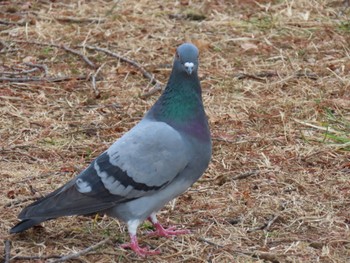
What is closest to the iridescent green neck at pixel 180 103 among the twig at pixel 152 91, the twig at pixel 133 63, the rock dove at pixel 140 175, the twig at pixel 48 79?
the rock dove at pixel 140 175

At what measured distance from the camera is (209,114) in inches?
256

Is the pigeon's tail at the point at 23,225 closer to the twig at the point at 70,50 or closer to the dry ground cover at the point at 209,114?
the dry ground cover at the point at 209,114

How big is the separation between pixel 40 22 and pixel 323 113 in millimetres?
3143

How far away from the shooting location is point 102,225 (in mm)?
4832

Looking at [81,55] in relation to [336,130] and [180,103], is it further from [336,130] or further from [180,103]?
[180,103]

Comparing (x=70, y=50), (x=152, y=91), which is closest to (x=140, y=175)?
(x=152, y=91)

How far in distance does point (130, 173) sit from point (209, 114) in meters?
2.16

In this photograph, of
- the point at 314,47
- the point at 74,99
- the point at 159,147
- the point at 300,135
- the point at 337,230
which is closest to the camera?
the point at 159,147

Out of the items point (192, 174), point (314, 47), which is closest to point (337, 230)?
point (192, 174)

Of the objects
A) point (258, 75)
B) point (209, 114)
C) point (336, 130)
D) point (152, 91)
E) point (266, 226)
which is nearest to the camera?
point (266, 226)

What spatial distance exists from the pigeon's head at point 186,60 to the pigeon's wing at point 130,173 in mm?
316

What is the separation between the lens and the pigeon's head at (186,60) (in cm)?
452

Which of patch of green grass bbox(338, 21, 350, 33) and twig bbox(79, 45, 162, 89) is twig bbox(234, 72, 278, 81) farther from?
patch of green grass bbox(338, 21, 350, 33)

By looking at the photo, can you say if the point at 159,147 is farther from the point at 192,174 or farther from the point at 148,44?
the point at 148,44
